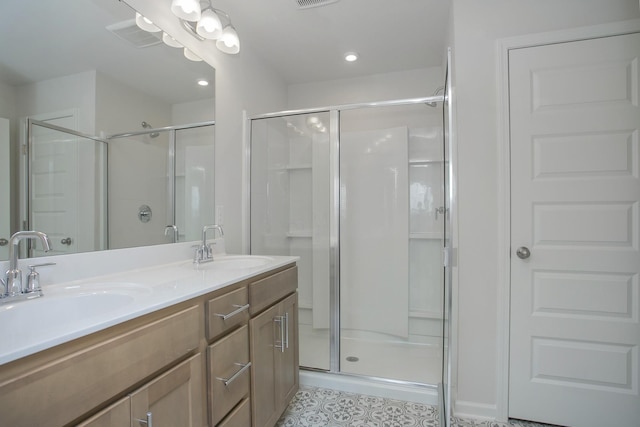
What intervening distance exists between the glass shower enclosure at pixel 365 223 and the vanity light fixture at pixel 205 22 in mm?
583

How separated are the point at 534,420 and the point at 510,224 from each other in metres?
1.08

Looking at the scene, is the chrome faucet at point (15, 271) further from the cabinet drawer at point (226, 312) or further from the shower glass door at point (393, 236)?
the shower glass door at point (393, 236)

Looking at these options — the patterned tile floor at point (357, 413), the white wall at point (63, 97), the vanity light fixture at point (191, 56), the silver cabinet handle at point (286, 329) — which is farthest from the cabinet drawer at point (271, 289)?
the vanity light fixture at point (191, 56)

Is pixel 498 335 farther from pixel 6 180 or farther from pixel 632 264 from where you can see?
pixel 6 180

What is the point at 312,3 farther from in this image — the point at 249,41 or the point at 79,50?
the point at 79,50

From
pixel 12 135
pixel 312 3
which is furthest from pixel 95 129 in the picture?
pixel 312 3

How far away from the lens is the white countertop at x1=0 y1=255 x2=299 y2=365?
24.1 inches

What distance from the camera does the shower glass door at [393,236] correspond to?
2504 millimetres

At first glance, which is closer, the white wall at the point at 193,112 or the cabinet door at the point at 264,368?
the cabinet door at the point at 264,368

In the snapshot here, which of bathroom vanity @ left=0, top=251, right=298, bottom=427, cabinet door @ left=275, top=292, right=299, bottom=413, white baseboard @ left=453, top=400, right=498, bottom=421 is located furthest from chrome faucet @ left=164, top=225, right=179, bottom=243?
white baseboard @ left=453, top=400, right=498, bottom=421

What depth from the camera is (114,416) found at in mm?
720

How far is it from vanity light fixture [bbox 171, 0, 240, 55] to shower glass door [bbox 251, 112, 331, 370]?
0.61 meters

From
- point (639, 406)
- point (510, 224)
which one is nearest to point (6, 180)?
point (510, 224)

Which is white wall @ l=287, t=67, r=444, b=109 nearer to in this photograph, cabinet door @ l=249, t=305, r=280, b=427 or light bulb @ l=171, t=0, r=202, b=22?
light bulb @ l=171, t=0, r=202, b=22
